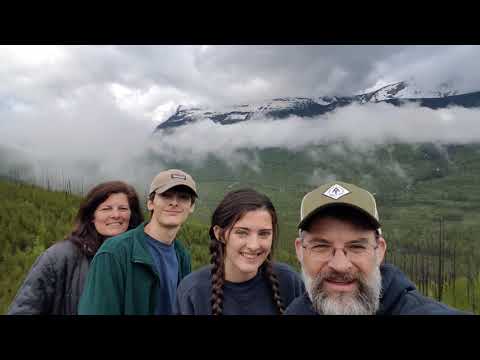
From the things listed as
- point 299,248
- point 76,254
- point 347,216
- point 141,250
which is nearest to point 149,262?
point 141,250

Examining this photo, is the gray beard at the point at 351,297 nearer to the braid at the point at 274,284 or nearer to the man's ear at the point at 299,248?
the man's ear at the point at 299,248

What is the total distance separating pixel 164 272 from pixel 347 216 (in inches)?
62.6

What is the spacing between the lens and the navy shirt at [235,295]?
2246mm

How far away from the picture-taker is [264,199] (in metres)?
2.38

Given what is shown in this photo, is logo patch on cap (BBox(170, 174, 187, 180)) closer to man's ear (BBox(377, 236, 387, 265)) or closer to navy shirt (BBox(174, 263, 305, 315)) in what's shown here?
navy shirt (BBox(174, 263, 305, 315))

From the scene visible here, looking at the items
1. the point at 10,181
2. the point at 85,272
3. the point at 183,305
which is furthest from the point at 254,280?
the point at 10,181

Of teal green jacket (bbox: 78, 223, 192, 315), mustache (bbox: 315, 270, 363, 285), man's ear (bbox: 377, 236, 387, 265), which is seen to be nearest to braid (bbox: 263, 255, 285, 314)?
mustache (bbox: 315, 270, 363, 285)

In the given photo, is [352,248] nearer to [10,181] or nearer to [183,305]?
[183,305]

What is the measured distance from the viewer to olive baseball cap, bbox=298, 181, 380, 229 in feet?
6.00

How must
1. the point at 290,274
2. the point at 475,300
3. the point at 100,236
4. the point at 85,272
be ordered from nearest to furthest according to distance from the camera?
the point at 290,274, the point at 85,272, the point at 100,236, the point at 475,300

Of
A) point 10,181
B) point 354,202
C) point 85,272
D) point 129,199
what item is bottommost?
point 85,272

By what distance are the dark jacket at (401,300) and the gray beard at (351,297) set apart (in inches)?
1.9

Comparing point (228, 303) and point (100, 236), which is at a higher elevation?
point (100, 236)

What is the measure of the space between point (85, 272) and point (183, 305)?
104 cm
